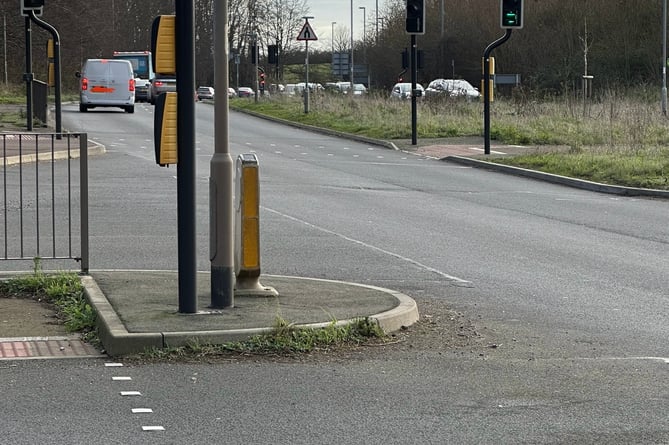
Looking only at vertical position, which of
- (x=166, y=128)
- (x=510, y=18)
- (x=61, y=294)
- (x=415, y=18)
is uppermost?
(x=415, y=18)

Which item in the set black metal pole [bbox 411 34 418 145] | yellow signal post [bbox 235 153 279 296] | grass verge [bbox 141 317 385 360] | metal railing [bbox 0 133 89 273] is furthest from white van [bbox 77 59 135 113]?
grass verge [bbox 141 317 385 360]

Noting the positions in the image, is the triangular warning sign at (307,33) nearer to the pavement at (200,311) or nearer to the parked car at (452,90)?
the parked car at (452,90)

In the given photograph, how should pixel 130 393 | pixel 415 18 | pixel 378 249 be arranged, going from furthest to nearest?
pixel 415 18, pixel 378 249, pixel 130 393

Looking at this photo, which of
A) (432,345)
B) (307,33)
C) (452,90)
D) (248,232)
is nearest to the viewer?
(432,345)

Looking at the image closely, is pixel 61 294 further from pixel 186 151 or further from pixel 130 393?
pixel 130 393

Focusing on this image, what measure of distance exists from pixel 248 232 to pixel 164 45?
1.67 meters

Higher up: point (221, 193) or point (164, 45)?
point (164, 45)

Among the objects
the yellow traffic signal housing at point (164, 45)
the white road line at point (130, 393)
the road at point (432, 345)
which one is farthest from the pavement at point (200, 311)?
the yellow traffic signal housing at point (164, 45)

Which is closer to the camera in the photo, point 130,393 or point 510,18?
point 130,393

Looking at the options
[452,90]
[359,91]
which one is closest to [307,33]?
[452,90]

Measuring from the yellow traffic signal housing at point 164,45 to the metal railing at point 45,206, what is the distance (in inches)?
87.2

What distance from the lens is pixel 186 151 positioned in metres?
8.57

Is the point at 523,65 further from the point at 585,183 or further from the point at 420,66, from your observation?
the point at 585,183

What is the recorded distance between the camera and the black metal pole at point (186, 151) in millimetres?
8477
